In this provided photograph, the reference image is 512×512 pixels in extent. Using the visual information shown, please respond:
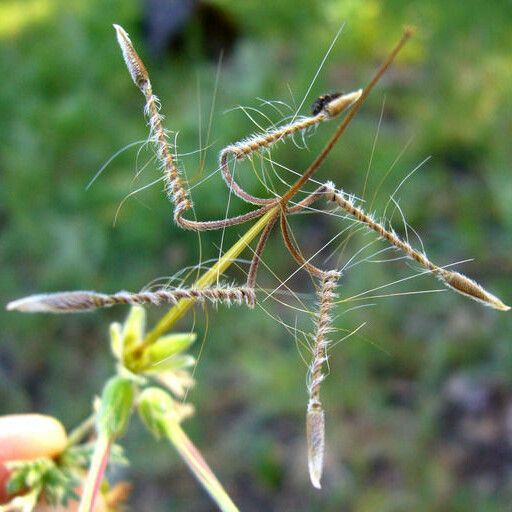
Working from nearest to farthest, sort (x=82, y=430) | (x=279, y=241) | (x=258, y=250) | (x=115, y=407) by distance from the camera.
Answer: (x=258, y=250), (x=115, y=407), (x=82, y=430), (x=279, y=241)

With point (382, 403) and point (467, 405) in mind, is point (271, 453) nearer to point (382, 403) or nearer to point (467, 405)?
point (382, 403)

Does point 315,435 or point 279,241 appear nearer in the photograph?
point 315,435

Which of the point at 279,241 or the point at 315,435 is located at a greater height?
the point at 315,435

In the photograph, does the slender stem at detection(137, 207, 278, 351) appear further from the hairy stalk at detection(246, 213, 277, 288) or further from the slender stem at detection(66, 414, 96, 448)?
the slender stem at detection(66, 414, 96, 448)

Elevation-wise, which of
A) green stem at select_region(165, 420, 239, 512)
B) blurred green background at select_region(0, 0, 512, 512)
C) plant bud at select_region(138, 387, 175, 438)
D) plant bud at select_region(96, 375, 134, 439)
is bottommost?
blurred green background at select_region(0, 0, 512, 512)

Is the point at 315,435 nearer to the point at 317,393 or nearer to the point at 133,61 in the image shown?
the point at 317,393

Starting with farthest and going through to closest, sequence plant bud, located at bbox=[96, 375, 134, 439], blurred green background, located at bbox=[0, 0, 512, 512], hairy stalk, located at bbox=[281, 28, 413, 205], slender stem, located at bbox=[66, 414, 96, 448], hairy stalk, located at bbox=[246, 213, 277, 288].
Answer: blurred green background, located at bbox=[0, 0, 512, 512] → slender stem, located at bbox=[66, 414, 96, 448] → plant bud, located at bbox=[96, 375, 134, 439] → hairy stalk, located at bbox=[246, 213, 277, 288] → hairy stalk, located at bbox=[281, 28, 413, 205]

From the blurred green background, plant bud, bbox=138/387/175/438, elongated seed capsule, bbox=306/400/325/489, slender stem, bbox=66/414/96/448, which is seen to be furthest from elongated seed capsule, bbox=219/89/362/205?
the blurred green background

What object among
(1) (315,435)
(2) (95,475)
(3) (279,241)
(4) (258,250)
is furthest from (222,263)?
(3) (279,241)
